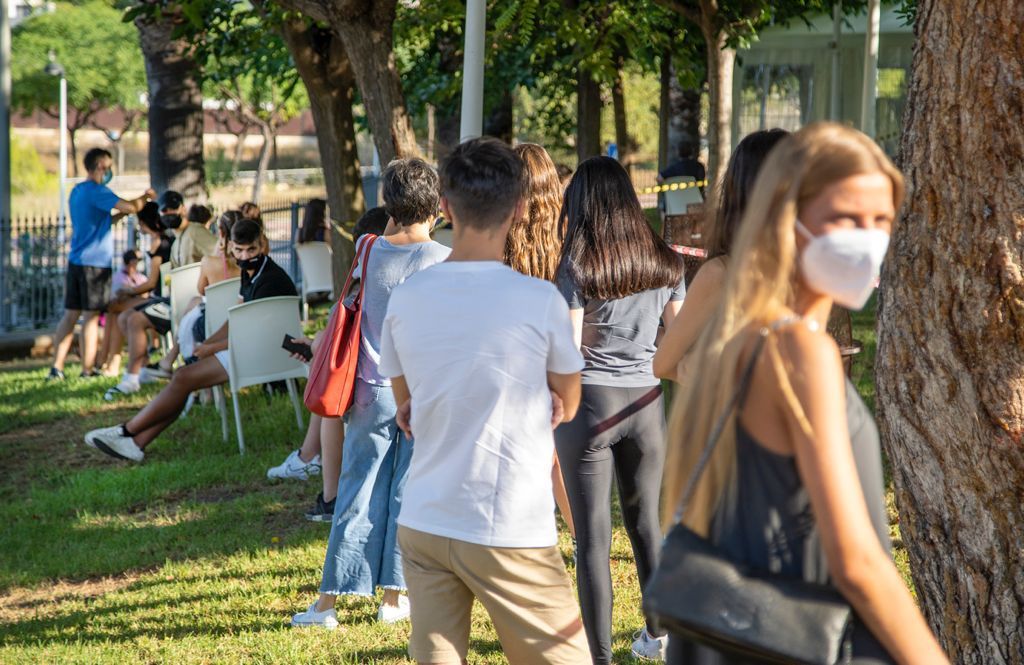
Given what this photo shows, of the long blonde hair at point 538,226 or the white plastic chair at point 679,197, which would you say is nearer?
the long blonde hair at point 538,226

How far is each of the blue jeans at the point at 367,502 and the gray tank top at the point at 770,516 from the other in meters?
2.94

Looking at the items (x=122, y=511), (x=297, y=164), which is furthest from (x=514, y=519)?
(x=297, y=164)

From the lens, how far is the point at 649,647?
15.0ft

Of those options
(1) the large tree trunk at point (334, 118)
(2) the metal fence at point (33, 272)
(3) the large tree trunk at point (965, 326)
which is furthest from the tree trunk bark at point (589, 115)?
(3) the large tree trunk at point (965, 326)

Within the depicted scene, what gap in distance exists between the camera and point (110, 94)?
49.9m

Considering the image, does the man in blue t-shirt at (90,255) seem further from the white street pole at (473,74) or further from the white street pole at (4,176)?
the white street pole at (473,74)

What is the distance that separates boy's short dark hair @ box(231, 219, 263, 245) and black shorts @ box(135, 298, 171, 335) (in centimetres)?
293

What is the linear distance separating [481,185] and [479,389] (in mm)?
507

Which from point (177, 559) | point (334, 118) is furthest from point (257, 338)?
point (334, 118)

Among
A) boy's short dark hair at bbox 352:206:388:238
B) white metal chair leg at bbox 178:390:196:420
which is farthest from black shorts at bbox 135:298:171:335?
boy's short dark hair at bbox 352:206:388:238

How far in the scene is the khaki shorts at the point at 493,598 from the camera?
114 inches

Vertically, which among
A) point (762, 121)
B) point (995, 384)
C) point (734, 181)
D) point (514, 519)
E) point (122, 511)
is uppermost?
point (762, 121)

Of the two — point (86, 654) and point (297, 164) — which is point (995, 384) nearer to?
point (86, 654)

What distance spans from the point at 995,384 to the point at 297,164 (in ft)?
203
